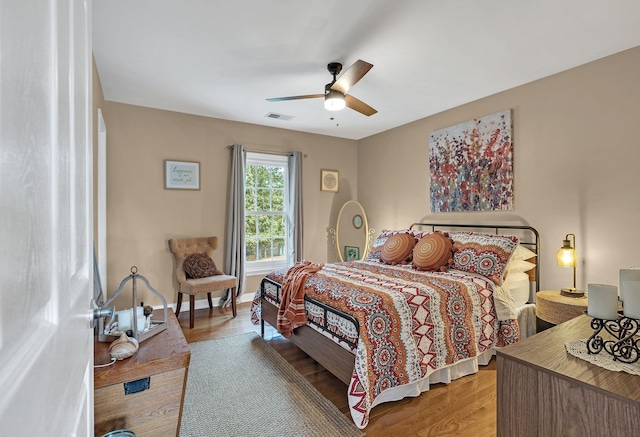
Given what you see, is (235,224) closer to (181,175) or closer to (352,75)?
(181,175)

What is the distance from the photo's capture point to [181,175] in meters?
4.27

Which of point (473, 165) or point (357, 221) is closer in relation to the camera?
point (473, 165)

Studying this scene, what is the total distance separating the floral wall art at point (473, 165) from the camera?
11.7 ft

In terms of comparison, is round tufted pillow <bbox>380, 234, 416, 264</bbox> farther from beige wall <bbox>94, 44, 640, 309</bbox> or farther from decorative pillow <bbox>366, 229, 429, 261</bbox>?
beige wall <bbox>94, 44, 640, 309</bbox>

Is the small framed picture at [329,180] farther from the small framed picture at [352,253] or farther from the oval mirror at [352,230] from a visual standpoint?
the small framed picture at [352,253]

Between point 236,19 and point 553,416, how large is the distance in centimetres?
273

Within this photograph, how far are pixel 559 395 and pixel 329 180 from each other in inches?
180

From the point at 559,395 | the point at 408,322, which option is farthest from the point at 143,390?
the point at 559,395

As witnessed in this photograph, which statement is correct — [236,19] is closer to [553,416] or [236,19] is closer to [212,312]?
[553,416]

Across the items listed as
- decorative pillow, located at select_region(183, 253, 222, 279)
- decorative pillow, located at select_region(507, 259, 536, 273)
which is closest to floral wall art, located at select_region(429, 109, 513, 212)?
decorative pillow, located at select_region(507, 259, 536, 273)

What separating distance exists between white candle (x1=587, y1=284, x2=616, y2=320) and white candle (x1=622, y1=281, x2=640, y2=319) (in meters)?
0.04

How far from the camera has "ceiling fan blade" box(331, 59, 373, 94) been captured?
2346 millimetres

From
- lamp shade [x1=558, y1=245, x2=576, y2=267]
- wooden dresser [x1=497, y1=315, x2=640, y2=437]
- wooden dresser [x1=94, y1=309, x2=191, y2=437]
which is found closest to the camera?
wooden dresser [x1=497, y1=315, x2=640, y2=437]

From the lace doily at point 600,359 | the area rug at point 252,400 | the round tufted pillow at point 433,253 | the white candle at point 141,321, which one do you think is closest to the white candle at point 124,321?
the white candle at point 141,321
